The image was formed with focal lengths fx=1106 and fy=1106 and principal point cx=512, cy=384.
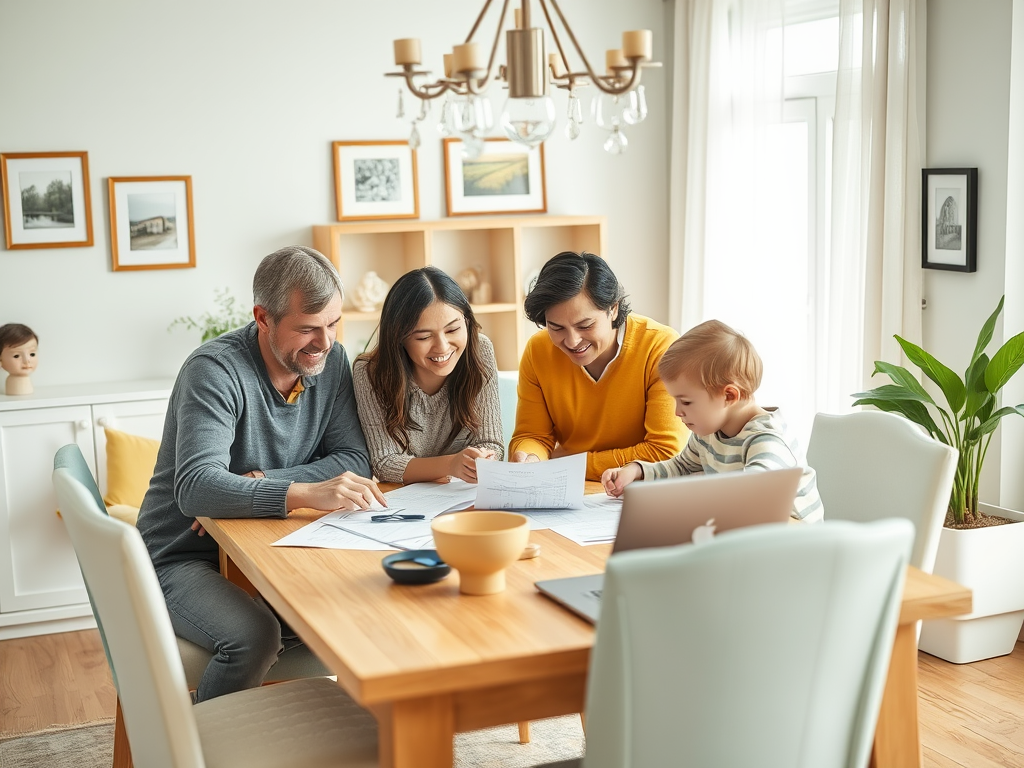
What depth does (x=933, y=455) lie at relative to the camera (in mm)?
2215

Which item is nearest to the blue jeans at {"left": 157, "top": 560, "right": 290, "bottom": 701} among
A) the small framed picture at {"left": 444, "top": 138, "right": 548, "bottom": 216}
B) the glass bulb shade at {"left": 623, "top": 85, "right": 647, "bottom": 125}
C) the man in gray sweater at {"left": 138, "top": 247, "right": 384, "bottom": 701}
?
the man in gray sweater at {"left": 138, "top": 247, "right": 384, "bottom": 701}

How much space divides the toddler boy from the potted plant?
3.69 ft

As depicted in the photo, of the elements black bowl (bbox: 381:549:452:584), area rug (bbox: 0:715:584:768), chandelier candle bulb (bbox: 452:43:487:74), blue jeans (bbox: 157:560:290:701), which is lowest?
area rug (bbox: 0:715:584:768)

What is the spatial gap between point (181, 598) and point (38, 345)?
2257 mm

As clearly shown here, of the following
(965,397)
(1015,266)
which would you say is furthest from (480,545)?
(1015,266)

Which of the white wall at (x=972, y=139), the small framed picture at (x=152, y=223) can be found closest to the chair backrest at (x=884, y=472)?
the white wall at (x=972, y=139)

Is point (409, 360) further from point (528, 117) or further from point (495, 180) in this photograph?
point (495, 180)

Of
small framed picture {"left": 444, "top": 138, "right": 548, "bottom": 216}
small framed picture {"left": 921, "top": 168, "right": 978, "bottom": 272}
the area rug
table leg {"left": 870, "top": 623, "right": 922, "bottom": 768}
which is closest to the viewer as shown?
table leg {"left": 870, "top": 623, "right": 922, "bottom": 768}

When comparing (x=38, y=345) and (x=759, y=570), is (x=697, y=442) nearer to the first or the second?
(x=759, y=570)

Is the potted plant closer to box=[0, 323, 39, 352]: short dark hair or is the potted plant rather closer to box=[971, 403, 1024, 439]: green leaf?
box=[971, 403, 1024, 439]: green leaf

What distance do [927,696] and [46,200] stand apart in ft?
11.4

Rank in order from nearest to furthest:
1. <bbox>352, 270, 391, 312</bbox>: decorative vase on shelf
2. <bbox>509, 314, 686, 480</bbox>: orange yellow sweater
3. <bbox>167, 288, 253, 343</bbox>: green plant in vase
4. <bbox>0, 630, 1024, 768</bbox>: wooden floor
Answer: <bbox>509, 314, 686, 480</bbox>: orange yellow sweater → <bbox>0, 630, 1024, 768</bbox>: wooden floor → <bbox>167, 288, 253, 343</bbox>: green plant in vase → <bbox>352, 270, 391, 312</bbox>: decorative vase on shelf

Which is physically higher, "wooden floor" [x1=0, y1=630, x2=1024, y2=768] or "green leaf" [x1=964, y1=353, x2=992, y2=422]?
"green leaf" [x1=964, y1=353, x2=992, y2=422]

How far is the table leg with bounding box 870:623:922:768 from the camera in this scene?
1.72m
